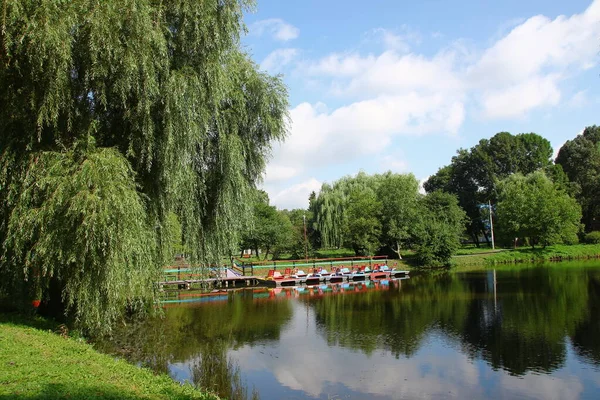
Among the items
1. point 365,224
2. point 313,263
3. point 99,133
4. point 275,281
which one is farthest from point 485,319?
point 365,224

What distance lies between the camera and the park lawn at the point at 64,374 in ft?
22.0

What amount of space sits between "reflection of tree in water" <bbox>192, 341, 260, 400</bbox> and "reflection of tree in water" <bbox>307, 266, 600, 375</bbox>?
397 cm

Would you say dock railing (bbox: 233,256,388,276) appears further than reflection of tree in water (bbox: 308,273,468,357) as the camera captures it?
Yes

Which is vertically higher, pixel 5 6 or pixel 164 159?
pixel 5 6

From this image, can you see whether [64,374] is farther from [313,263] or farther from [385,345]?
[313,263]

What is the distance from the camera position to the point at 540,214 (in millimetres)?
48094

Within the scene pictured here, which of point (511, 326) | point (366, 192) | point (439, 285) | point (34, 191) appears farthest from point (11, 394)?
point (366, 192)

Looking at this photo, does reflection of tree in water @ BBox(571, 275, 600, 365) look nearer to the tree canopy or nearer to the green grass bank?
the tree canopy

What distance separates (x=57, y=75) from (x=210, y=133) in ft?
15.3

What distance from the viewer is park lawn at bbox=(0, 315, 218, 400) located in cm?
669

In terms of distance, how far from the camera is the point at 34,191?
34.4 feet

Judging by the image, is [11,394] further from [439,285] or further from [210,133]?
[439,285]

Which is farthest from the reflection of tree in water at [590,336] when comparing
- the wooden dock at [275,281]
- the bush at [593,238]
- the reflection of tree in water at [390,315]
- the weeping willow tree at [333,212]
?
the bush at [593,238]

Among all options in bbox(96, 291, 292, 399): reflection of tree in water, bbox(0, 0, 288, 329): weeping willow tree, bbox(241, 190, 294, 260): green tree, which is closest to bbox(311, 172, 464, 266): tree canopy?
bbox(241, 190, 294, 260): green tree
